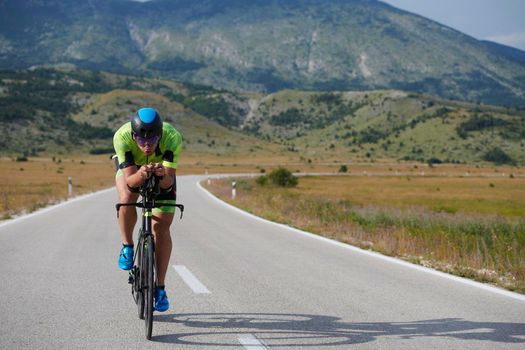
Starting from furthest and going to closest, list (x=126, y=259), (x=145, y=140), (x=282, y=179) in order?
(x=282, y=179)
(x=126, y=259)
(x=145, y=140)

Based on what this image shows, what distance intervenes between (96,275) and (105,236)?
501cm

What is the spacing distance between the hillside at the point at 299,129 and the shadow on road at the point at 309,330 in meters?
119

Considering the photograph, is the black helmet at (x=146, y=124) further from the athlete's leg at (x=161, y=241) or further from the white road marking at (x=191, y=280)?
the white road marking at (x=191, y=280)

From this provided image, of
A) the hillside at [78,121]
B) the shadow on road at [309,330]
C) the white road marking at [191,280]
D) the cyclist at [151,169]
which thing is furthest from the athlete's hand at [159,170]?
the hillside at [78,121]

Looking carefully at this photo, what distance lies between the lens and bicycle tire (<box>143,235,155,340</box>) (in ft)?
17.8

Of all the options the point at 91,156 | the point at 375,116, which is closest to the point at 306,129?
the point at 375,116

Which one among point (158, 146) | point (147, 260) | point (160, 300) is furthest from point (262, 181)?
point (147, 260)

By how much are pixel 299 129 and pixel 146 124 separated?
7493 inches

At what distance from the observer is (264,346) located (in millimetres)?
5383

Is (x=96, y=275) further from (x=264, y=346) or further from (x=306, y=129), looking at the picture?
(x=306, y=129)

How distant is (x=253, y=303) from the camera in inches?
280

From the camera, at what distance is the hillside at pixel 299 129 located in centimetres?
13175

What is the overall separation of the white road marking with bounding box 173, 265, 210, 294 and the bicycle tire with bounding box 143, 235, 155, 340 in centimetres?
213

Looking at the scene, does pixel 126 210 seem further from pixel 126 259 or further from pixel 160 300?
pixel 160 300
